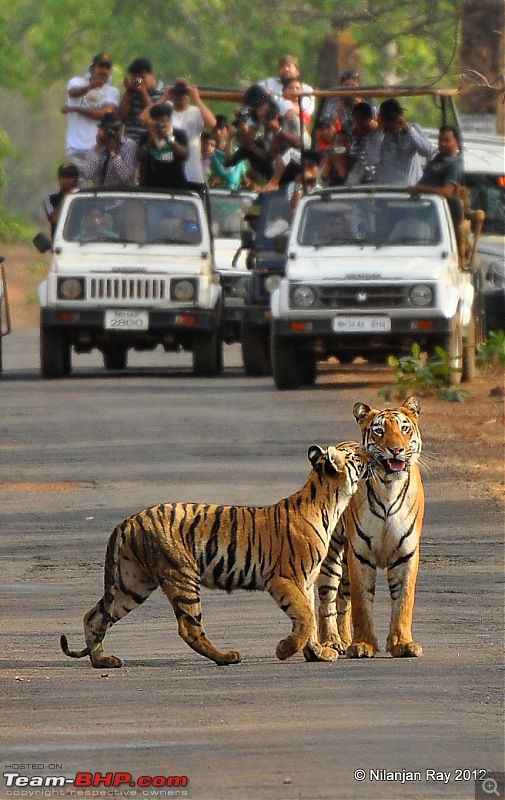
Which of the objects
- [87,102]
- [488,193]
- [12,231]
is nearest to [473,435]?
[87,102]

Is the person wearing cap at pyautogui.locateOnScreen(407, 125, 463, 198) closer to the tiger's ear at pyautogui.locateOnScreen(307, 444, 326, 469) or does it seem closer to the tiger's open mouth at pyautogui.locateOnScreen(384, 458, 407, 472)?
the tiger's open mouth at pyautogui.locateOnScreen(384, 458, 407, 472)

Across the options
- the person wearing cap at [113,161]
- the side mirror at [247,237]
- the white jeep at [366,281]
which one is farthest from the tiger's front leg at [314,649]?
the person wearing cap at [113,161]

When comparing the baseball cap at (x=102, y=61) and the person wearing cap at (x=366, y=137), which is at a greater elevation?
the baseball cap at (x=102, y=61)

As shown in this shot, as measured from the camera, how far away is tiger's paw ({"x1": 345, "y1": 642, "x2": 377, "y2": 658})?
862 cm

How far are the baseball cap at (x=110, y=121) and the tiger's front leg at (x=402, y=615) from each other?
1466cm

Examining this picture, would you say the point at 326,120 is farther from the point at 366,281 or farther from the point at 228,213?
the point at 366,281

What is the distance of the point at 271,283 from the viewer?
23.1 metres

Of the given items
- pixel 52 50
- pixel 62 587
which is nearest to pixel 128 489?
pixel 62 587

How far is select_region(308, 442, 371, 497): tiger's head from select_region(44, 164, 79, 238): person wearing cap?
49.4ft

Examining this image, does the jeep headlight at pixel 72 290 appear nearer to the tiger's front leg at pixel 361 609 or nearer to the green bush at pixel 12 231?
the tiger's front leg at pixel 361 609

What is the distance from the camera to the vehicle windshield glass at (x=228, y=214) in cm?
2612

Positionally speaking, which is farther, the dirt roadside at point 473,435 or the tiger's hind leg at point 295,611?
the dirt roadside at point 473,435

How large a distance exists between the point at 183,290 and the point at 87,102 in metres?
2.85

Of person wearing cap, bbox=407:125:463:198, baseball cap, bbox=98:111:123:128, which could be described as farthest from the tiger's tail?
baseball cap, bbox=98:111:123:128
